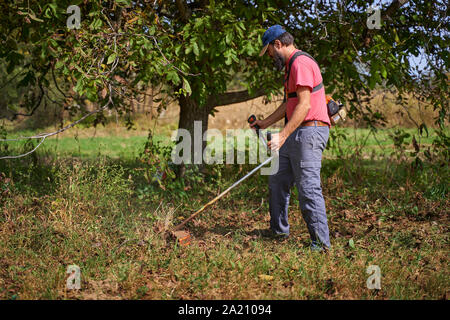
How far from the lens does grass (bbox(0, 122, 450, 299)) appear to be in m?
3.07

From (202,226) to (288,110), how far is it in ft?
5.41

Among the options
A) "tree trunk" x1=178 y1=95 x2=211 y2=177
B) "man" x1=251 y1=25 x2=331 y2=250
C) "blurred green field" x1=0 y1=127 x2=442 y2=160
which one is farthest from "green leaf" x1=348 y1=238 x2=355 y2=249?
"blurred green field" x1=0 y1=127 x2=442 y2=160

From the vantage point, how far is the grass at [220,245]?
307 centimetres

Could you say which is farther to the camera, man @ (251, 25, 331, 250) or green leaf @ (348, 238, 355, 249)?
green leaf @ (348, 238, 355, 249)

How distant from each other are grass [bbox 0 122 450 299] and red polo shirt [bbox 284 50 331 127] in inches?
48.6

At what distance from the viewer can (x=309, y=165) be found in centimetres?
362

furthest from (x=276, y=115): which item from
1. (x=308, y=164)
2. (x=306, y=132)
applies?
(x=308, y=164)

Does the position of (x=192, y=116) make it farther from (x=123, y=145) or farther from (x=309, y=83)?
(x=123, y=145)

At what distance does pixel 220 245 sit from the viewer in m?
3.77

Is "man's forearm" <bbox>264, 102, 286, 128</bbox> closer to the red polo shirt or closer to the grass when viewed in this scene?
the red polo shirt

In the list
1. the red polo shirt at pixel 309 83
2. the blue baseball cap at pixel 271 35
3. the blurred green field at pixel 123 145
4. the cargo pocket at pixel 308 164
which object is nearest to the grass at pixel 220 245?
the cargo pocket at pixel 308 164

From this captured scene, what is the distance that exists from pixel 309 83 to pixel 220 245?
1.65 metres

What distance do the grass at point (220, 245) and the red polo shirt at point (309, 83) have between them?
1.23 meters
